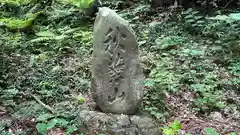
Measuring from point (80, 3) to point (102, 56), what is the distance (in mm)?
4410

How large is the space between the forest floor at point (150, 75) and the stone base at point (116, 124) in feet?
0.63

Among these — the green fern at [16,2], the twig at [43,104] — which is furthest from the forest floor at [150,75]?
the green fern at [16,2]

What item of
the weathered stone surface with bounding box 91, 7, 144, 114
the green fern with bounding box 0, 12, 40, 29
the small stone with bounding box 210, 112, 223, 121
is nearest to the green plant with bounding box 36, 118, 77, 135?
the weathered stone surface with bounding box 91, 7, 144, 114

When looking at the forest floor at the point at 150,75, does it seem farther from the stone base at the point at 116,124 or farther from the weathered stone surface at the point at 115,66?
the weathered stone surface at the point at 115,66

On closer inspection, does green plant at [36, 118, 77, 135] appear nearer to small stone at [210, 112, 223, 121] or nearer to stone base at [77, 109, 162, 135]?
stone base at [77, 109, 162, 135]

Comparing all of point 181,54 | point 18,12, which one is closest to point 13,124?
point 181,54

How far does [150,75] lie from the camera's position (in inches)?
228

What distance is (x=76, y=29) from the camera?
7883 millimetres

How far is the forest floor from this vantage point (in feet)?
15.4

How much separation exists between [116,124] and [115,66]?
2.37ft

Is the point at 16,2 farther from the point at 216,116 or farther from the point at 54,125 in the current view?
the point at 216,116

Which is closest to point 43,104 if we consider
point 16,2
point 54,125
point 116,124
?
point 54,125

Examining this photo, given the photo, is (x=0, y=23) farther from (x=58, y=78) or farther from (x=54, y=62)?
(x=58, y=78)

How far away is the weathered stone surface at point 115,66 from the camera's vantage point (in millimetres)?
4137
